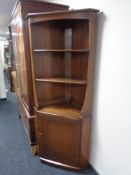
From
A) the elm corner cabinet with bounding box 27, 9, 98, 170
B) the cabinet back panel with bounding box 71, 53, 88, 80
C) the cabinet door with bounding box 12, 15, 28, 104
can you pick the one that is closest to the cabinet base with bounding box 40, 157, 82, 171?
the elm corner cabinet with bounding box 27, 9, 98, 170

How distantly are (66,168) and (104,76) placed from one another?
125cm

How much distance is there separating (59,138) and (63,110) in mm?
340

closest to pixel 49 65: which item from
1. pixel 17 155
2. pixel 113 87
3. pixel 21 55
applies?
pixel 21 55

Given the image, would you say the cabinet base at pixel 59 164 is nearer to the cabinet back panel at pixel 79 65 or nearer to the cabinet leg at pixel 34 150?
the cabinet leg at pixel 34 150

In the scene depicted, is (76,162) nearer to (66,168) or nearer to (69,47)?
(66,168)

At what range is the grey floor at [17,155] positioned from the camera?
188 centimetres

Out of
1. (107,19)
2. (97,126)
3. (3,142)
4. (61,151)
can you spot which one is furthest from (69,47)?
(3,142)

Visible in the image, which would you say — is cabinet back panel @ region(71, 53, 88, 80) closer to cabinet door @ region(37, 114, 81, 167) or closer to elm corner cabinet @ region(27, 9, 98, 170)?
elm corner cabinet @ region(27, 9, 98, 170)

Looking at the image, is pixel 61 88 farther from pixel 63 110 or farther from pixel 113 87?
pixel 113 87

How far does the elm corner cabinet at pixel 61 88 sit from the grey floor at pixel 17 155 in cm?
11

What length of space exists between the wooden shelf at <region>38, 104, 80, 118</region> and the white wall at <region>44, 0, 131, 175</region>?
0.23 m

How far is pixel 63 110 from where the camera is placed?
1.82 meters

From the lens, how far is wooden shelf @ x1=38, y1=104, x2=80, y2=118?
67.2 inches

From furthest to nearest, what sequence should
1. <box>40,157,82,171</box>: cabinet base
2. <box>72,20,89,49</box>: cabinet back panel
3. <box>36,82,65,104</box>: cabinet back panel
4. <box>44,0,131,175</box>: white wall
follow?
<box>36,82,65,104</box>: cabinet back panel
<box>40,157,82,171</box>: cabinet base
<box>72,20,89,49</box>: cabinet back panel
<box>44,0,131,175</box>: white wall
